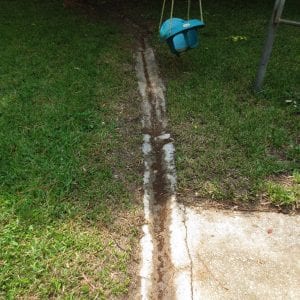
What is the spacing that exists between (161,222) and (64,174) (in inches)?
35.5

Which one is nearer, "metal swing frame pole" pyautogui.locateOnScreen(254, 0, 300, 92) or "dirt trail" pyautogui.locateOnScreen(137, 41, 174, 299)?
"dirt trail" pyautogui.locateOnScreen(137, 41, 174, 299)

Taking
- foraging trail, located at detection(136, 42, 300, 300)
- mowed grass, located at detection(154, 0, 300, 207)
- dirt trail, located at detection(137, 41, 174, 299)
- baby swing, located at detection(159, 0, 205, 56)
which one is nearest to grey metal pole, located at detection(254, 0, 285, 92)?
mowed grass, located at detection(154, 0, 300, 207)

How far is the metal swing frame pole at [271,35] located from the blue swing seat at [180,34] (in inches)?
29.3

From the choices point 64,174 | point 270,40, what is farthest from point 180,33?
point 64,174

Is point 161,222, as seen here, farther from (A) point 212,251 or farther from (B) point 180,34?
(B) point 180,34

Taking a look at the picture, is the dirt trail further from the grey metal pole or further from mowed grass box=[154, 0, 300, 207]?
the grey metal pole

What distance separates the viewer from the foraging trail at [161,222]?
7.91 feet

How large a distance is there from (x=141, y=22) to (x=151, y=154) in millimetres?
4642

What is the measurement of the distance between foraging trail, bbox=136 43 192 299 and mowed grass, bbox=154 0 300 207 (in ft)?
0.39

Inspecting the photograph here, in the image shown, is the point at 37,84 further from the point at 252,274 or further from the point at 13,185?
the point at 252,274

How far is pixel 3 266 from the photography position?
246 centimetres

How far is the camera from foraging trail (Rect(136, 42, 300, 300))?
2379 millimetres

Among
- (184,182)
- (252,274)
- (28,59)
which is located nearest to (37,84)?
(28,59)

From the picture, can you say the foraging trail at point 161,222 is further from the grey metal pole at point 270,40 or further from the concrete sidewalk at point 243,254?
the grey metal pole at point 270,40
